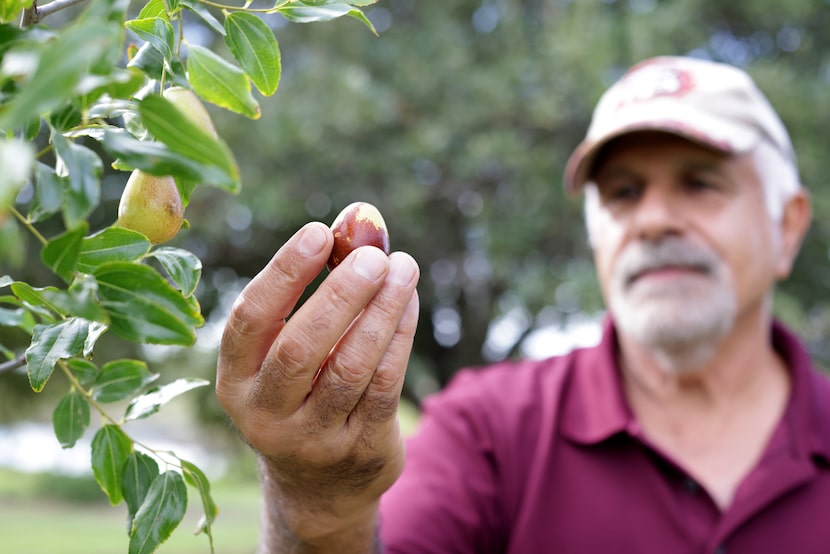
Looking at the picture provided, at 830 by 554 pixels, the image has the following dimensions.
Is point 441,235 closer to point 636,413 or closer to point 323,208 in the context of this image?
point 323,208

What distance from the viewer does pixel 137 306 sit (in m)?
0.67

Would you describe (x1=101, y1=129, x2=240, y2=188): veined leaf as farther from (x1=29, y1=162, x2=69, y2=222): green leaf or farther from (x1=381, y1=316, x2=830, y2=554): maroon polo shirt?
(x1=381, y1=316, x2=830, y2=554): maroon polo shirt

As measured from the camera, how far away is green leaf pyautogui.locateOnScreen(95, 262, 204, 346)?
67cm

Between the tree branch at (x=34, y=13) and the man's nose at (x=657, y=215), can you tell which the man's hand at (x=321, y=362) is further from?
the man's nose at (x=657, y=215)

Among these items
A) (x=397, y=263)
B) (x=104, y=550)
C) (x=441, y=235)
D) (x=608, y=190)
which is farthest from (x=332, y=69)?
(x=104, y=550)

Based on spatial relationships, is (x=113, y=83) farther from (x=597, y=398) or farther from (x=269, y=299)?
(x=597, y=398)

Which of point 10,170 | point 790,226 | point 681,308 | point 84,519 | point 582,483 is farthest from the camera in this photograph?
point 84,519

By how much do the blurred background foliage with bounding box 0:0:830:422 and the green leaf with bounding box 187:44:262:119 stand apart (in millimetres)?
3912

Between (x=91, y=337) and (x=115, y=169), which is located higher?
(x=115, y=169)

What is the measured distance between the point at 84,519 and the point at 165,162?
14.0 metres

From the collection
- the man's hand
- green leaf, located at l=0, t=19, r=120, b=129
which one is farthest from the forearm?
green leaf, located at l=0, t=19, r=120, b=129

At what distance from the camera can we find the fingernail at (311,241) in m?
1.01

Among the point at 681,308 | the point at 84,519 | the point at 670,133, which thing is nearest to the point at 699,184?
the point at 670,133

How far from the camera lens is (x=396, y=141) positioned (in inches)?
207
